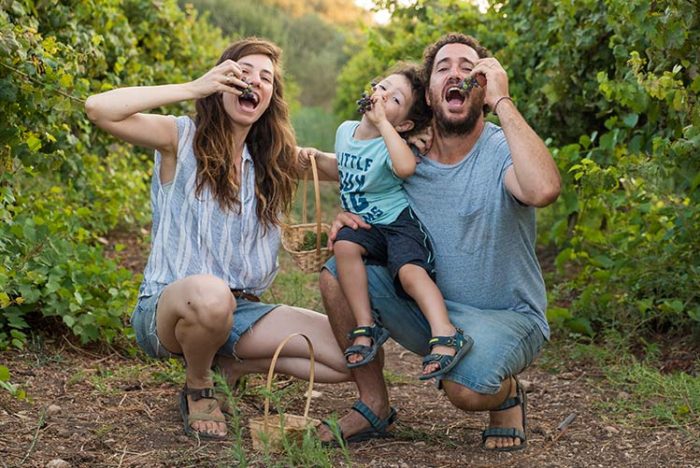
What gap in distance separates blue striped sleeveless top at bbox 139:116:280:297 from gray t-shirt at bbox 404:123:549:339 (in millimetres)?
648

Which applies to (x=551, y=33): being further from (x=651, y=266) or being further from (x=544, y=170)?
(x=544, y=170)

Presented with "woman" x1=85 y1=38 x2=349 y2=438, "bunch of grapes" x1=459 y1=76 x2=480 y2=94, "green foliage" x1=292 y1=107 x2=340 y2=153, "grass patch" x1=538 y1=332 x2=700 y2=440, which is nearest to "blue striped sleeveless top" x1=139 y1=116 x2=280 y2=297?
"woman" x1=85 y1=38 x2=349 y2=438

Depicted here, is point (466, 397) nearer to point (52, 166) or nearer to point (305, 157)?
point (305, 157)

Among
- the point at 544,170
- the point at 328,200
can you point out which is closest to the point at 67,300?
the point at 544,170

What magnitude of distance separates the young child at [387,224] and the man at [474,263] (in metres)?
0.06

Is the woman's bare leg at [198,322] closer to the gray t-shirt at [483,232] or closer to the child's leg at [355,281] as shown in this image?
the child's leg at [355,281]

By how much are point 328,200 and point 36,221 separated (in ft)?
18.3

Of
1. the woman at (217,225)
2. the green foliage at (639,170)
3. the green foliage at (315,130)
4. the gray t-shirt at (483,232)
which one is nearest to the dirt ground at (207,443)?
the woman at (217,225)

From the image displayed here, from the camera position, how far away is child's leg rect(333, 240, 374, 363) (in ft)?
11.4

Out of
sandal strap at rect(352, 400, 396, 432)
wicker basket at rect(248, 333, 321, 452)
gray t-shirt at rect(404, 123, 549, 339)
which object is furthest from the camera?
sandal strap at rect(352, 400, 396, 432)

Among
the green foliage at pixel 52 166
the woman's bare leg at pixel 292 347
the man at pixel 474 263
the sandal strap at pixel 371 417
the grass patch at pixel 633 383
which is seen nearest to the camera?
the man at pixel 474 263

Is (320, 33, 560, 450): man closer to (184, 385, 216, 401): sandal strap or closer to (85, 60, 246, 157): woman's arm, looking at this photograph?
(184, 385, 216, 401): sandal strap

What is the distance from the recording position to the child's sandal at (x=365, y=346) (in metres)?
3.42

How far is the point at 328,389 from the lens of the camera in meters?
4.49
